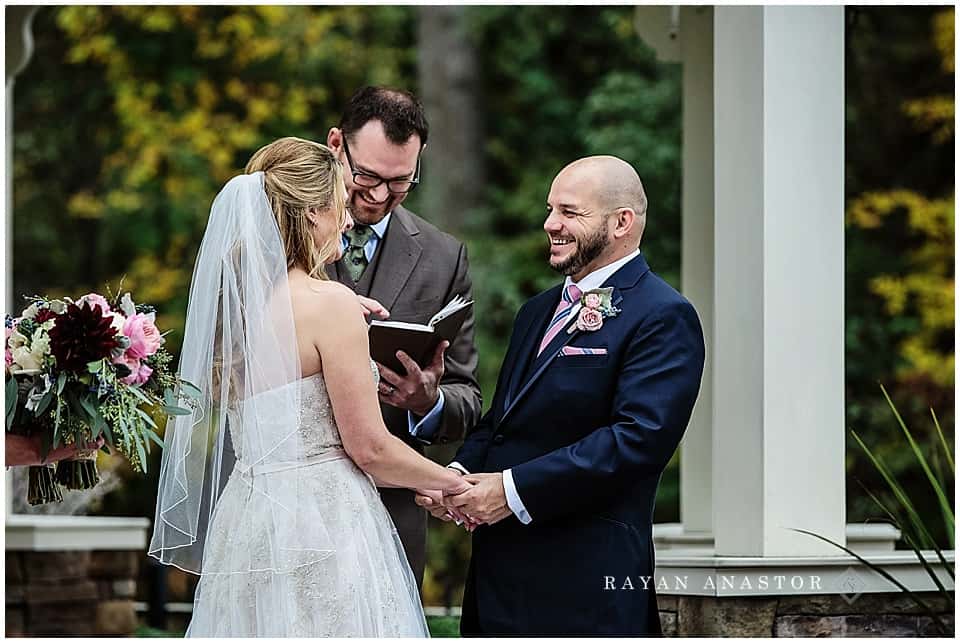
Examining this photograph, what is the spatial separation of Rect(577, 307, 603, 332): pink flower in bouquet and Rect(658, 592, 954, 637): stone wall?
1.23m

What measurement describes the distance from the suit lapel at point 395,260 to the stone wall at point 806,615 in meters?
1.54

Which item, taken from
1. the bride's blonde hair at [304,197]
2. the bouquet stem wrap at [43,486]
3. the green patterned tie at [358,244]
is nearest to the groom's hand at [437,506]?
the bride's blonde hair at [304,197]

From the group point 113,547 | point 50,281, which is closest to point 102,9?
point 50,281

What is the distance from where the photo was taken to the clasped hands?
4098mm

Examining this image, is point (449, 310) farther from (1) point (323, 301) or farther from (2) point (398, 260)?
(1) point (323, 301)

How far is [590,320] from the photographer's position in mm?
4160

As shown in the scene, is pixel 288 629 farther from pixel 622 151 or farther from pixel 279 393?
pixel 622 151

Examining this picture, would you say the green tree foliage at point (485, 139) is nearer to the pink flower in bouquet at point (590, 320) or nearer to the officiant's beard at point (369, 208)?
the officiant's beard at point (369, 208)

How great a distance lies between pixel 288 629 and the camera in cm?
379

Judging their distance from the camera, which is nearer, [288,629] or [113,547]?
[288,629]

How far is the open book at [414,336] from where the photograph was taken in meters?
4.23

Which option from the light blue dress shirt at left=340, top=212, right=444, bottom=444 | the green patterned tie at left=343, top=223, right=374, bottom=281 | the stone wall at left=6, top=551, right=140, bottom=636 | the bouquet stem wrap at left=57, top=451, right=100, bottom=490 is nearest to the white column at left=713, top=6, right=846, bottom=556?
the light blue dress shirt at left=340, top=212, right=444, bottom=444

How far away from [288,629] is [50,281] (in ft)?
35.9

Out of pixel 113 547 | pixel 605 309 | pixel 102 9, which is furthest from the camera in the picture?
pixel 102 9
